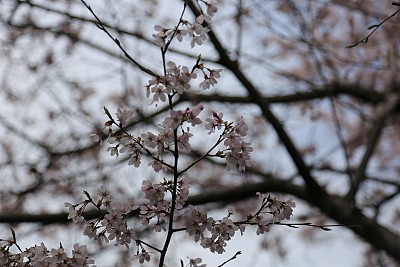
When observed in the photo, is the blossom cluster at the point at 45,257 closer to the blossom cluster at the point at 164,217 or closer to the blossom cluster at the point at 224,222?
the blossom cluster at the point at 164,217

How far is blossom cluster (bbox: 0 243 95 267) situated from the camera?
1642mm

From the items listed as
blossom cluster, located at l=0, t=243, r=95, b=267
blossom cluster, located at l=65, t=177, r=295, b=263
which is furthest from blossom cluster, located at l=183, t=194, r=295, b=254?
blossom cluster, located at l=0, t=243, r=95, b=267

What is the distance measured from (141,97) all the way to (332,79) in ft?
8.86

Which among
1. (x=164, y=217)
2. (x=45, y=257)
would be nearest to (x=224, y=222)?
(x=164, y=217)

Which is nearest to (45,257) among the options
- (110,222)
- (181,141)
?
(110,222)

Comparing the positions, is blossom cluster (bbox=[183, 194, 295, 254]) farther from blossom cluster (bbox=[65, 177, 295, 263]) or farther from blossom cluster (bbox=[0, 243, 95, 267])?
blossom cluster (bbox=[0, 243, 95, 267])

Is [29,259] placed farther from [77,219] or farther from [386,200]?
[386,200]

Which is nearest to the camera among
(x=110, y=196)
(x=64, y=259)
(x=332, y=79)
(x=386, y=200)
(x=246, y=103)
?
(x=64, y=259)

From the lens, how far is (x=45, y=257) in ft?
5.39

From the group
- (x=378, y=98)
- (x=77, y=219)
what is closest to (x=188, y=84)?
(x=77, y=219)

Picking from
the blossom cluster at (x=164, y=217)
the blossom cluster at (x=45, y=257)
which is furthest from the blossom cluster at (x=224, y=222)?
the blossom cluster at (x=45, y=257)

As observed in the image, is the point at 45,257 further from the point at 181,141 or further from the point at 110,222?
the point at 181,141

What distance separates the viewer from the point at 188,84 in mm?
1669

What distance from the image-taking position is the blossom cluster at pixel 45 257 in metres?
1.64
